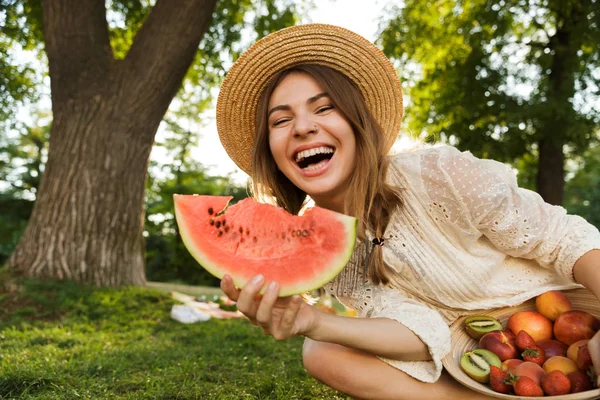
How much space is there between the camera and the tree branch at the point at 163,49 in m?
5.18

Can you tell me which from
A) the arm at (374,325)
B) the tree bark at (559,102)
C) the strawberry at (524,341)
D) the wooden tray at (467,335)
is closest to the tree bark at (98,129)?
the arm at (374,325)

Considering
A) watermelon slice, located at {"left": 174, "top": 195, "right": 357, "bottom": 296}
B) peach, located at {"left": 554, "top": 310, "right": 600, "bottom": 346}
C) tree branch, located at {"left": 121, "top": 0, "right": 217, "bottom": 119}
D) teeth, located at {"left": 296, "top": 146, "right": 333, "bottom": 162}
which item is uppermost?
tree branch, located at {"left": 121, "top": 0, "right": 217, "bottom": 119}

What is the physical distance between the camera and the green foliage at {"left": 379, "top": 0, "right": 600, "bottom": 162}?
8.65 meters

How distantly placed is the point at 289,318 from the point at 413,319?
0.59 m

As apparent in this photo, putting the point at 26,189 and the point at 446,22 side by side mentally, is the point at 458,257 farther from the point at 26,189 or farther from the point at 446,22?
the point at 26,189

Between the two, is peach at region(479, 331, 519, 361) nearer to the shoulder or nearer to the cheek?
the shoulder

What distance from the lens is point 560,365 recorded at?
1773mm

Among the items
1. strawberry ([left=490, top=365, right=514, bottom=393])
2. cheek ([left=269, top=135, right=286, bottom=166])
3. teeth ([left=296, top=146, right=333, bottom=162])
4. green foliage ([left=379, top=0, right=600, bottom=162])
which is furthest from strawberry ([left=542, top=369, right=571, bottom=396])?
green foliage ([left=379, top=0, right=600, bottom=162])

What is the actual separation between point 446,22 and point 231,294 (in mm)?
9886

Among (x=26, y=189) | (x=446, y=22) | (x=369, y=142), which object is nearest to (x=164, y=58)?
(x=369, y=142)

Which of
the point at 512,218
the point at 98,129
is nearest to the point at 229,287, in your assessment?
the point at 512,218

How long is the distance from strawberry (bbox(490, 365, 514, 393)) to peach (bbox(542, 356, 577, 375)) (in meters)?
0.15

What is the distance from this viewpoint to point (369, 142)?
2143 millimetres

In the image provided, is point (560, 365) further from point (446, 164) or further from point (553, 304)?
point (446, 164)
